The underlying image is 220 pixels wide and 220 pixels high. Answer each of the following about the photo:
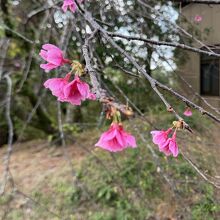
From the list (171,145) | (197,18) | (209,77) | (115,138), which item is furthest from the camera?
(197,18)

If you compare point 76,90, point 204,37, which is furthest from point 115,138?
point 204,37

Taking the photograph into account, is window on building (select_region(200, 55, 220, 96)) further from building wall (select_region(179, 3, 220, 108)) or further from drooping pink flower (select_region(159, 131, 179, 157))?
drooping pink flower (select_region(159, 131, 179, 157))

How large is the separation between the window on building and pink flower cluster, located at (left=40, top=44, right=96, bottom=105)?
67cm

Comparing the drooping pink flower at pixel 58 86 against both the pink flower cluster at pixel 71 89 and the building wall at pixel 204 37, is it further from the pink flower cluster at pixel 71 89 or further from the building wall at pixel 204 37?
the building wall at pixel 204 37

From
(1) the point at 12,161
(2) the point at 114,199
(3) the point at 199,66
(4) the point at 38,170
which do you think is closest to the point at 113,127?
(3) the point at 199,66

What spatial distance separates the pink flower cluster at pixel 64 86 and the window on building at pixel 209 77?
0.67 m

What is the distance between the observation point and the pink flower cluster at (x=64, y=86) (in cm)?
65

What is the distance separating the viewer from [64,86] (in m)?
0.67

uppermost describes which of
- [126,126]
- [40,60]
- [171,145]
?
[40,60]

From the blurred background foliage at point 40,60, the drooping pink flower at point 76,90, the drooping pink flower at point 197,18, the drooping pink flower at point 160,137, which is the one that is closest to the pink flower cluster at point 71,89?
the drooping pink flower at point 76,90

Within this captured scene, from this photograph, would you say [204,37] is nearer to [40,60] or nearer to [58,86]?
[58,86]

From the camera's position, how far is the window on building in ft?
4.33

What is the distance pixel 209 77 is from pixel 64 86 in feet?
2.82

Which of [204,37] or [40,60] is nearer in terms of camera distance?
[204,37]
